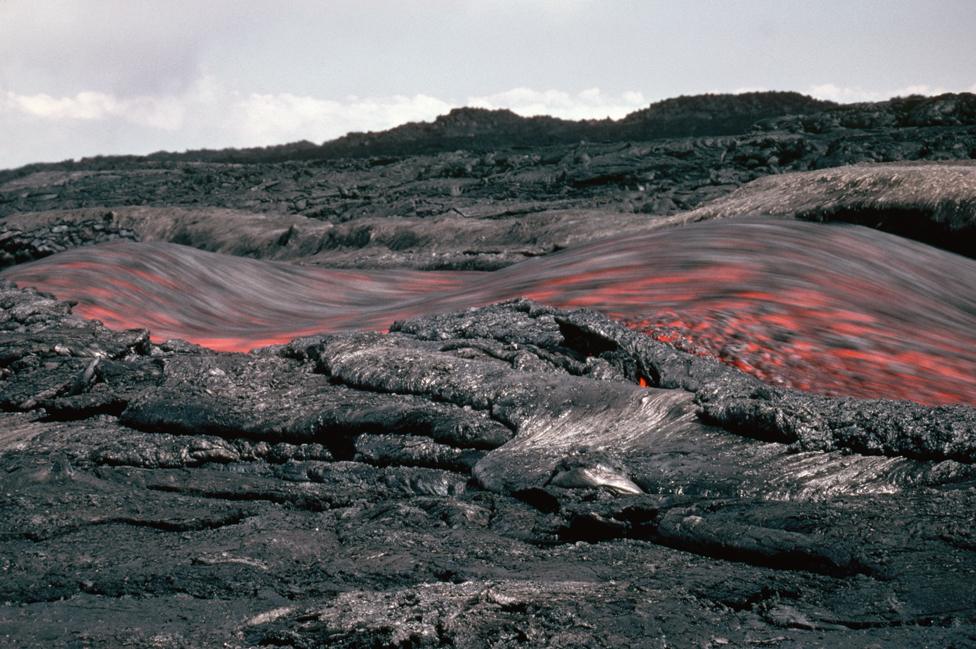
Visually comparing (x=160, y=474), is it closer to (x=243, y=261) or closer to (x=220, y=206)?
(x=243, y=261)

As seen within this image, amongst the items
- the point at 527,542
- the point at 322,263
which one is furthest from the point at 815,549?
the point at 322,263

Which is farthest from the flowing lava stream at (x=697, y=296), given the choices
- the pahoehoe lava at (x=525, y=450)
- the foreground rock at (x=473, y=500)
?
the foreground rock at (x=473, y=500)

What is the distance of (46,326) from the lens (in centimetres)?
533

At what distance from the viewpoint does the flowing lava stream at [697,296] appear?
181 inches

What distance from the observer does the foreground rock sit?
206 cm

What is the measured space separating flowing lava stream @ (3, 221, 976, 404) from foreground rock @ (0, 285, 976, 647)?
88 centimetres

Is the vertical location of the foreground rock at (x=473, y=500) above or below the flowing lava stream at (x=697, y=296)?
below

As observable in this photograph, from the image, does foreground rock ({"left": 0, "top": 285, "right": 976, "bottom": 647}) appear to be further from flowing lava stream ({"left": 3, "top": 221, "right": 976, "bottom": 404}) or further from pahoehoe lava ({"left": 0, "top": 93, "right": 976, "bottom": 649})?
flowing lava stream ({"left": 3, "top": 221, "right": 976, "bottom": 404})

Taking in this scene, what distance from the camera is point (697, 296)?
534 cm

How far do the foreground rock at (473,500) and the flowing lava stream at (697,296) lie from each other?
88cm

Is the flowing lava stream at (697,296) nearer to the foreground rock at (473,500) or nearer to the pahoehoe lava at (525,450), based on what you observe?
the pahoehoe lava at (525,450)

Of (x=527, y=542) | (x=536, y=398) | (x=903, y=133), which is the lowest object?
(x=527, y=542)

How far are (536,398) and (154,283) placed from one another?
→ 480 cm

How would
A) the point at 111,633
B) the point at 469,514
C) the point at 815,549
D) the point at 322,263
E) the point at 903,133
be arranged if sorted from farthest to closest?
the point at 903,133 → the point at 322,263 → the point at 469,514 → the point at 815,549 → the point at 111,633
